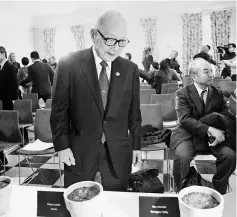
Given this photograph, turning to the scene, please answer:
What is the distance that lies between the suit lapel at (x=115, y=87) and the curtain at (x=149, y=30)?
11.0m

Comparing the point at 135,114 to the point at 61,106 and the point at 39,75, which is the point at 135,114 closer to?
the point at 61,106

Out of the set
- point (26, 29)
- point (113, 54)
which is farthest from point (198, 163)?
point (26, 29)

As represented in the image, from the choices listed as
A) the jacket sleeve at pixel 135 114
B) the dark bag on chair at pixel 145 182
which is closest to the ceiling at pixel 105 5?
the dark bag on chair at pixel 145 182

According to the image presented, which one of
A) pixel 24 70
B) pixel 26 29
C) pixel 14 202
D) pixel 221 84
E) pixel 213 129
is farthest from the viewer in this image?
pixel 26 29

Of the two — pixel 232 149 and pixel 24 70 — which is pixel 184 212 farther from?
pixel 24 70

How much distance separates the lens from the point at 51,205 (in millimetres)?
999

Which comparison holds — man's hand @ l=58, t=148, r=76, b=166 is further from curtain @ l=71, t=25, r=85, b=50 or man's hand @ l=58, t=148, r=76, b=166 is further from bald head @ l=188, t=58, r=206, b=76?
curtain @ l=71, t=25, r=85, b=50

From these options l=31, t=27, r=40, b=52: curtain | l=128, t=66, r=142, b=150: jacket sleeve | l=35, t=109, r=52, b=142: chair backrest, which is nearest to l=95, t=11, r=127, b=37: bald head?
l=128, t=66, r=142, b=150: jacket sleeve

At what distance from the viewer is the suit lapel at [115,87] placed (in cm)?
156

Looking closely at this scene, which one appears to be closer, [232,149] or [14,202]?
[14,202]

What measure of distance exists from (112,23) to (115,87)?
353 millimetres

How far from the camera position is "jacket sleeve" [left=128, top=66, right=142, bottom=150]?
1666 millimetres

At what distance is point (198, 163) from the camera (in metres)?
3.68

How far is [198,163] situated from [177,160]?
1.22 meters
